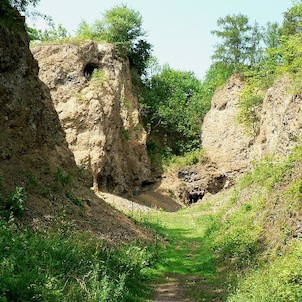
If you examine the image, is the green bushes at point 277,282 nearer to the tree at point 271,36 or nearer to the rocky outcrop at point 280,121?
the rocky outcrop at point 280,121

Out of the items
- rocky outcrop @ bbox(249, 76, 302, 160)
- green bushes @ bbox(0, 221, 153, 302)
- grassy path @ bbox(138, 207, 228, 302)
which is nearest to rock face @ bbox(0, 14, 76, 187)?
green bushes @ bbox(0, 221, 153, 302)

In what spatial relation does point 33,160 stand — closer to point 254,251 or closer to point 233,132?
point 254,251

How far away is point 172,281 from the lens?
12211 mm

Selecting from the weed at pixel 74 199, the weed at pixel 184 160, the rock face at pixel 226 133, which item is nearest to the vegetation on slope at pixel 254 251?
the weed at pixel 74 199

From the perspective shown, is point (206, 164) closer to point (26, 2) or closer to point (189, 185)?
point (189, 185)

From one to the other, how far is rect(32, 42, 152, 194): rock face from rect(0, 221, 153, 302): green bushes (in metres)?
21.0

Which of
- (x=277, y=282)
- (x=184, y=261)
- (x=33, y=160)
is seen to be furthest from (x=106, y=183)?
(x=277, y=282)

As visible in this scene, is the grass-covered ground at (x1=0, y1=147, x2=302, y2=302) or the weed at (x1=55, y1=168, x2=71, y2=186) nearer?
the grass-covered ground at (x1=0, y1=147, x2=302, y2=302)

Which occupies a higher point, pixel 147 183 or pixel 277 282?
pixel 147 183

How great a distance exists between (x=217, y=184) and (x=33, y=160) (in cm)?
2947

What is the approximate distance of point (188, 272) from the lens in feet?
44.1

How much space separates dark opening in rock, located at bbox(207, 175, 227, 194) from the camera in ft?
138

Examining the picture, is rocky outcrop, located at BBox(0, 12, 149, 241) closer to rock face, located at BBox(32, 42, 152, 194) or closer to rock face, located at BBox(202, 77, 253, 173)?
rock face, located at BBox(32, 42, 152, 194)

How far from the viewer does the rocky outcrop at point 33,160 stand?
13562 mm
